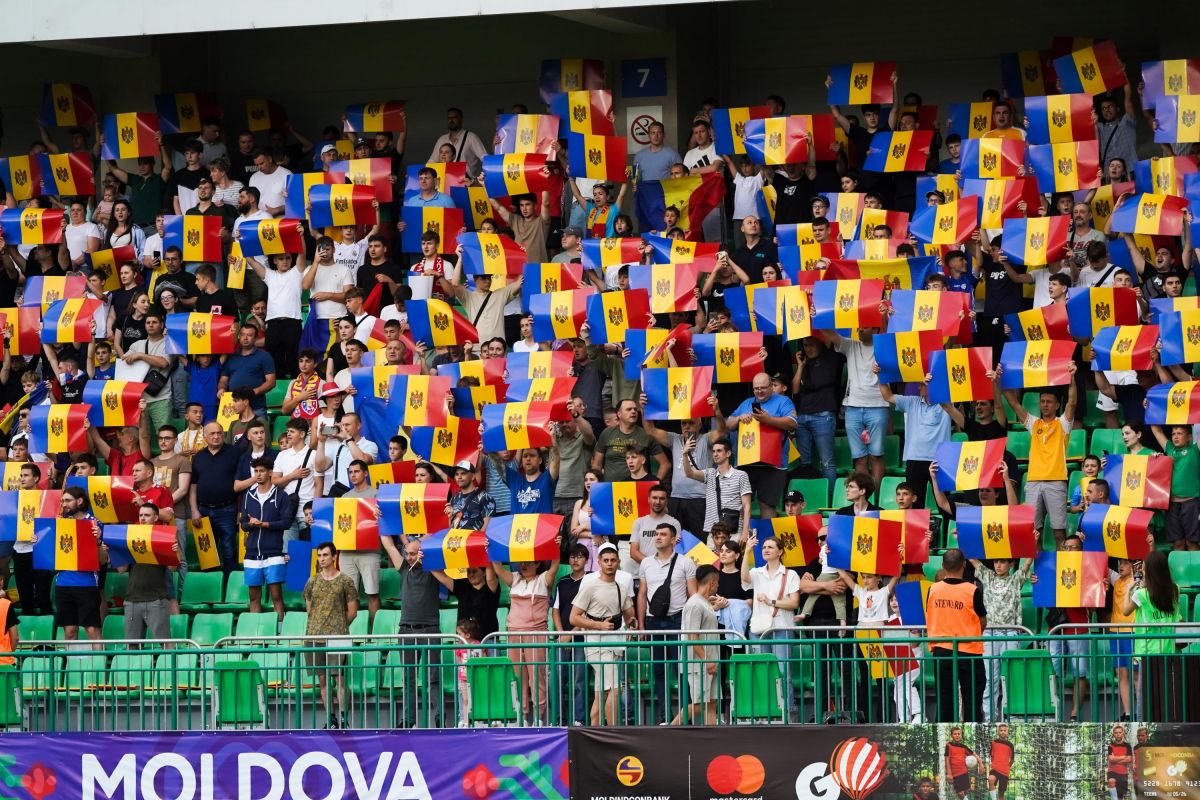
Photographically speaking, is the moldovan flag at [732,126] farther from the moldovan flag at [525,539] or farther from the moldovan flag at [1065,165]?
the moldovan flag at [525,539]

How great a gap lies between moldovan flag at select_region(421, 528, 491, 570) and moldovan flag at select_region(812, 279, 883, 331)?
3824mm

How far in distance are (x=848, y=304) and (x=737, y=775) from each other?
19.9 feet

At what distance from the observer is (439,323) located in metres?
20.5

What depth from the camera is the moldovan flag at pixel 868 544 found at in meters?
16.4

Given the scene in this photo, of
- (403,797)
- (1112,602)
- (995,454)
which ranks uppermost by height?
(995,454)

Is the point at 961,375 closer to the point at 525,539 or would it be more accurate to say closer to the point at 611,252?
the point at 525,539

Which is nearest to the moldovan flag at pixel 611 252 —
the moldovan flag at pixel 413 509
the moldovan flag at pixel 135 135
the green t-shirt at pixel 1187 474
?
the moldovan flag at pixel 413 509

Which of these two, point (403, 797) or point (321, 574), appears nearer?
point (403, 797)

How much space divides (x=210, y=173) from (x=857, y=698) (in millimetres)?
12326

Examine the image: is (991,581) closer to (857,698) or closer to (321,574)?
(857,698)

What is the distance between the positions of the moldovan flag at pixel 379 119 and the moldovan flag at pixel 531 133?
236 centimetres

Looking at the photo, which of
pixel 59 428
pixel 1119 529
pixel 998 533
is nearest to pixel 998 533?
pixel 998 533

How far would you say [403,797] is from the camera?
570 inches

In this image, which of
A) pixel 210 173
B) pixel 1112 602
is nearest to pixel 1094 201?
pixel 1112 602
